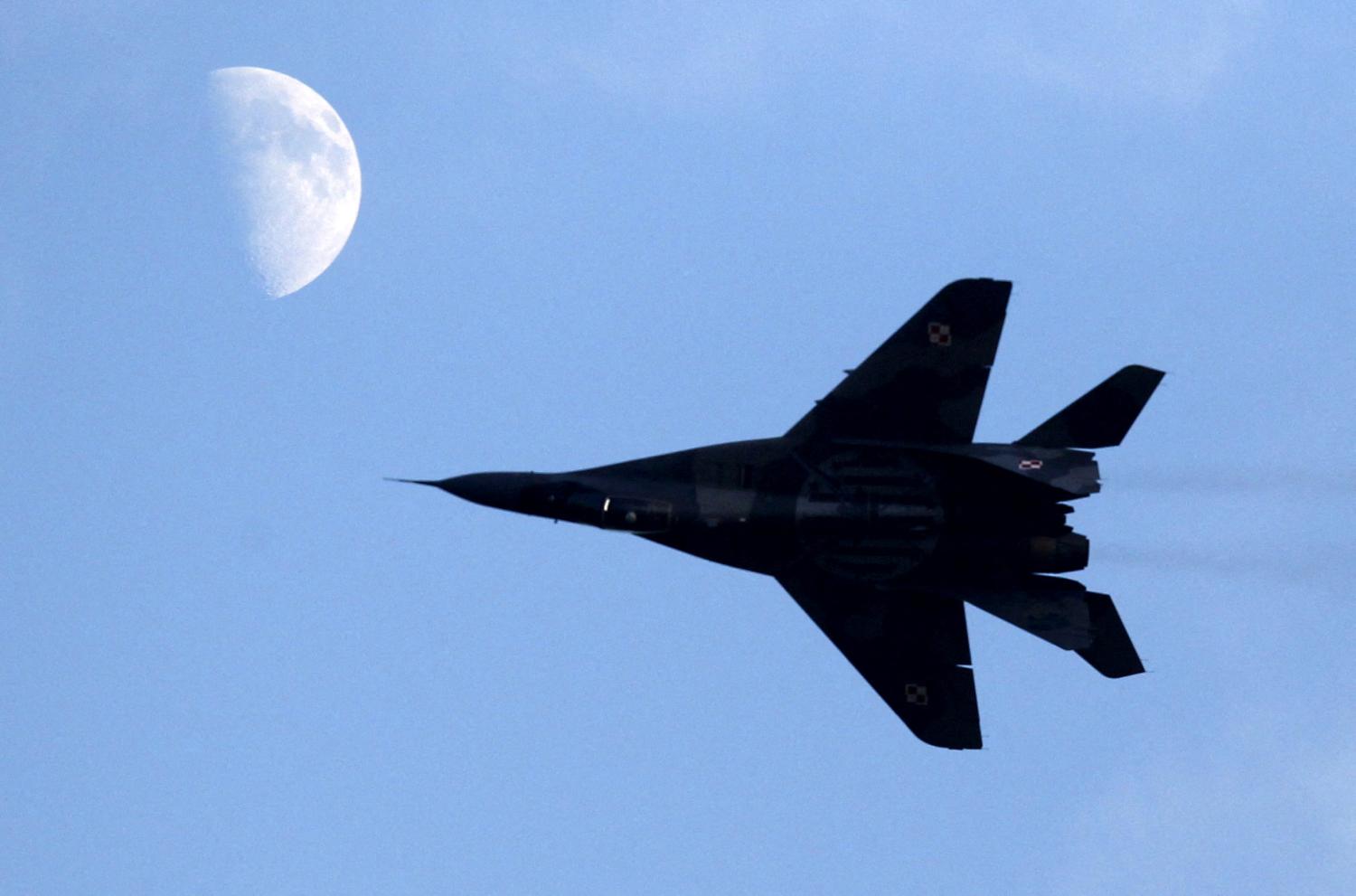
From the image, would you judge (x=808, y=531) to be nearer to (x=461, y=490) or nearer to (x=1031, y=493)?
(x=1031, y=493)

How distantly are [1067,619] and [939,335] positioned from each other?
7.13 metres

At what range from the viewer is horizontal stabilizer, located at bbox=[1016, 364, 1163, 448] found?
133 ft

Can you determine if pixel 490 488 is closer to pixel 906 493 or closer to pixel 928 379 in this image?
pixel 906 493

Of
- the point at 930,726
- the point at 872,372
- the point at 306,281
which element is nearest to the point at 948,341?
the point at 872,372

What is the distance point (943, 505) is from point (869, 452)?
2.05 m

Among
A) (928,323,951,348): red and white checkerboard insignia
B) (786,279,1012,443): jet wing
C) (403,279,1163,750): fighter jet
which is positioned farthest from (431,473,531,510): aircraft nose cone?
(928,323,951,348): red and white checkerboard insignia

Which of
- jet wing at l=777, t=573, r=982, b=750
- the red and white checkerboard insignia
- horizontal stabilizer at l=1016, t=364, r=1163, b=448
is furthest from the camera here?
jet wing at l=777, t=573, r=982, b=750

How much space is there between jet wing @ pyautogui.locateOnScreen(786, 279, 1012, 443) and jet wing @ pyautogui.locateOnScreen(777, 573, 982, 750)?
4.17 m

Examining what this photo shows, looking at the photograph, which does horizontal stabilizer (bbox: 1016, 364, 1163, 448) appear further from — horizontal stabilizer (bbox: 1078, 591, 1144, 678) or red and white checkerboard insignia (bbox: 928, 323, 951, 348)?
horizontal stabilizer (bbox: 1078, 591, 1144, 678)

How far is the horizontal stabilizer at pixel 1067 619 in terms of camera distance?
41.8 meters

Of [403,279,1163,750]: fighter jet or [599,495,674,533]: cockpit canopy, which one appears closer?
[403,279,1163,750]: fighter jet

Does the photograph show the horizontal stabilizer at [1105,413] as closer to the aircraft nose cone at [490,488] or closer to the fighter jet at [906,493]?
the fighter jet at [906,493]

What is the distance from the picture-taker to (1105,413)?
40656 millimetres

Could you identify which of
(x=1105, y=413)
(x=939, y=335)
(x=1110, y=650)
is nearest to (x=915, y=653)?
(x=1110, y=650)
